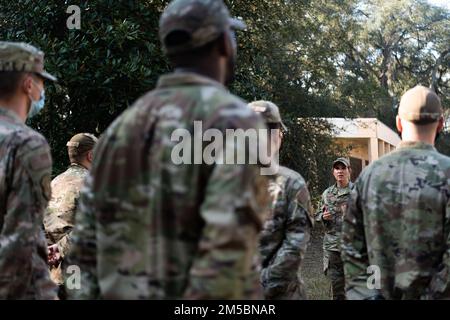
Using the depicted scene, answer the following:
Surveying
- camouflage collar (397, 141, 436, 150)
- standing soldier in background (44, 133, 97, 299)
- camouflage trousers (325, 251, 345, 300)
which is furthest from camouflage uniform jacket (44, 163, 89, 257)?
camouflage trousers (325, 251, 345, 300)

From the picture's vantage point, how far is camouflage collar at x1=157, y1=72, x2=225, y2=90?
2176 mm

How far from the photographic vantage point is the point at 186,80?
7.19 feet

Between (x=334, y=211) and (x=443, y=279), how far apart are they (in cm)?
621

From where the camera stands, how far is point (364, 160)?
27.6 m

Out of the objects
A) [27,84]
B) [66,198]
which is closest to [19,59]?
[27,84]

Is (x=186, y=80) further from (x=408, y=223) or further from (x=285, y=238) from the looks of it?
(x=285, y=238)

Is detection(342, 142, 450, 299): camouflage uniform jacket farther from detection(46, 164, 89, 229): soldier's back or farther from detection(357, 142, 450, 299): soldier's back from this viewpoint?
detection(46, 164, 89, 229): soldier's back

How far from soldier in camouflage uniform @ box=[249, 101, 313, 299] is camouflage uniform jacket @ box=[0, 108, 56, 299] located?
4.77 ft

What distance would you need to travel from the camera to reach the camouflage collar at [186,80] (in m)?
2.18

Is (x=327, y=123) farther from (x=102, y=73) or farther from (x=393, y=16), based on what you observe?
(x=393, y=16)

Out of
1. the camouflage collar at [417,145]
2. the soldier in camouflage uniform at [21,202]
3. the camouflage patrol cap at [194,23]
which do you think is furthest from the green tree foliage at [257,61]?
the camouflage patrol cap at [194,23]

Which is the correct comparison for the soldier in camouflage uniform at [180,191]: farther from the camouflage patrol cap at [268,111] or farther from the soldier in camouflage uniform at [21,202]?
the camouflage patrol cap at [268,111]

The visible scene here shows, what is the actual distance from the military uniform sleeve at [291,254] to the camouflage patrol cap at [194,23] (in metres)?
2.09

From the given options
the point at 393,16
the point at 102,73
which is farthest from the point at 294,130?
the point at 393,16
